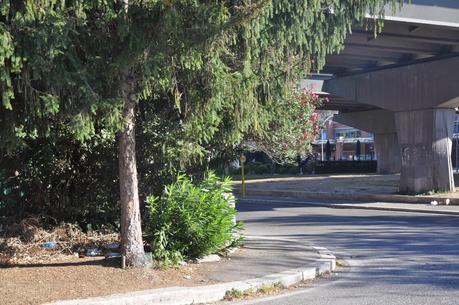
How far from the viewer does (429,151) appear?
84.0 feet

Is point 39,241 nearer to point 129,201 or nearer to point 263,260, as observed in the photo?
point 129,201

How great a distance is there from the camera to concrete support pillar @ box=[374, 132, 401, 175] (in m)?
46.9

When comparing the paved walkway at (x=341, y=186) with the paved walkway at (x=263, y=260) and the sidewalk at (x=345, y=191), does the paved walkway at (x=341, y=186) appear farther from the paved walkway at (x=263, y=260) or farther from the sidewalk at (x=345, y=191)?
the paved walkway at (x=263, y=260)

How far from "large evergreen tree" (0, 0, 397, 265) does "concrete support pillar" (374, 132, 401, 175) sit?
38330 mm

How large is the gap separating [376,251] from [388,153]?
36.2 metres

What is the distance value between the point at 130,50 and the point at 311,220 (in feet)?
42.1

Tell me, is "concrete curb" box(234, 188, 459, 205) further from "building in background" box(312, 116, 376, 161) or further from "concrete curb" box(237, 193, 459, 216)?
"building in background" box(312, 116, 376, 161)

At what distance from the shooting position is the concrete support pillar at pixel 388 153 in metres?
46.9

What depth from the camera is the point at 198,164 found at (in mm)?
11156

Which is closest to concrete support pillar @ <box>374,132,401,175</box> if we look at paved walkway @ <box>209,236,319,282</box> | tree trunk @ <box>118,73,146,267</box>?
paved walkway @ <box>209,236,319,282</box>

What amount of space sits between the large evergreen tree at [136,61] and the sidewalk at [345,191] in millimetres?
16320

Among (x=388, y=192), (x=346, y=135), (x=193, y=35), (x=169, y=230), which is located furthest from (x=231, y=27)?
(x=346, y=135)

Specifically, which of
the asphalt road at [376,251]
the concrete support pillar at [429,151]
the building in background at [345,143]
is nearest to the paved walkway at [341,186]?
the concrete support pillar at [429,151]

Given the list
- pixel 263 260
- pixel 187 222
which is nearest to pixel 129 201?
pixel 187 222
